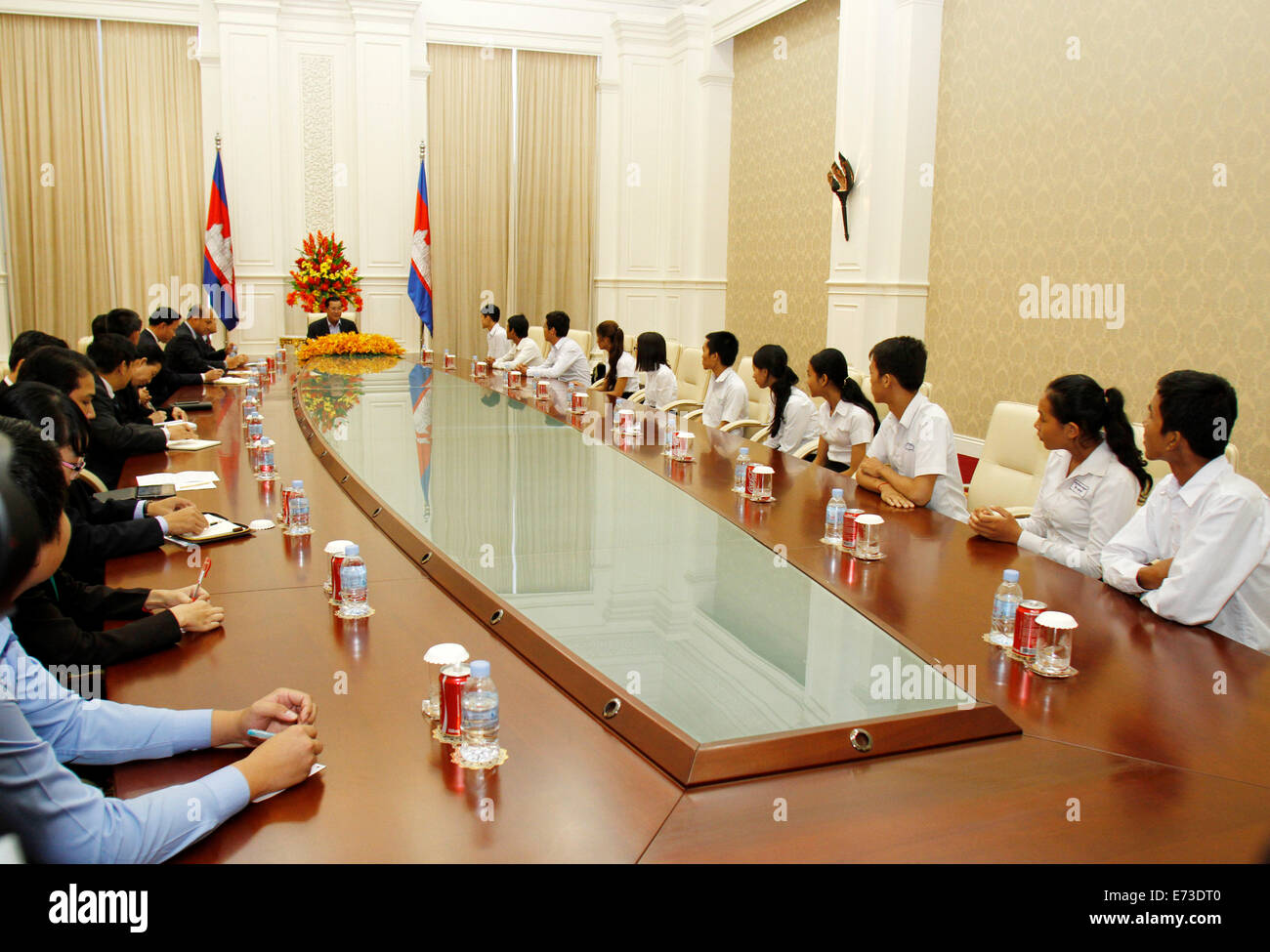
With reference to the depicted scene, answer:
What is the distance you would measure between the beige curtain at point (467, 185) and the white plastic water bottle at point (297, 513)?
725 cm

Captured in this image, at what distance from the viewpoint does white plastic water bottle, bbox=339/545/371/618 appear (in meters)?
1.86

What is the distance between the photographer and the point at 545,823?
1.19 m

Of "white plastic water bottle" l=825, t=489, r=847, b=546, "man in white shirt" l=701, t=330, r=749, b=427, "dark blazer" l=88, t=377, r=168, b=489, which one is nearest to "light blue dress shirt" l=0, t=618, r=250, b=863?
"white plastic water bottle" l=825, t=489, r=847, b=546

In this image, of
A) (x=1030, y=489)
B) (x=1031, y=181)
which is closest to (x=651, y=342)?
(x=1031, y=181)

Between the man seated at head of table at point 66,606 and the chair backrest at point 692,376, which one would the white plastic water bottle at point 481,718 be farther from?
the chair backrest at point 692,376

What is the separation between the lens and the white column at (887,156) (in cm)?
618

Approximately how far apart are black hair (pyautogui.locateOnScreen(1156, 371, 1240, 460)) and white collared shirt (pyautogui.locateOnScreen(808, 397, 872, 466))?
1.71 meters

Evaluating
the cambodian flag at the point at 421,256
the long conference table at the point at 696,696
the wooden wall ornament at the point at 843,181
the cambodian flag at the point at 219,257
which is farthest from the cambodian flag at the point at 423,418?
the wooden wall ornament at the point at 843,181

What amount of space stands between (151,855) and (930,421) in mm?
2551

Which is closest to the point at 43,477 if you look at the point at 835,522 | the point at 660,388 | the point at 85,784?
the point at 85,784

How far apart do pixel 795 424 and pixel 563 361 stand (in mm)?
2204

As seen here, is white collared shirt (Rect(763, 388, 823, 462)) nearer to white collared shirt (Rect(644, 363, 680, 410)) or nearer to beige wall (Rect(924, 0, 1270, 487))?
white collared shirt (Rect(644, 363, 680, 410))

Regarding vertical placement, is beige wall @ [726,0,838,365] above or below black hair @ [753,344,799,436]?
above
